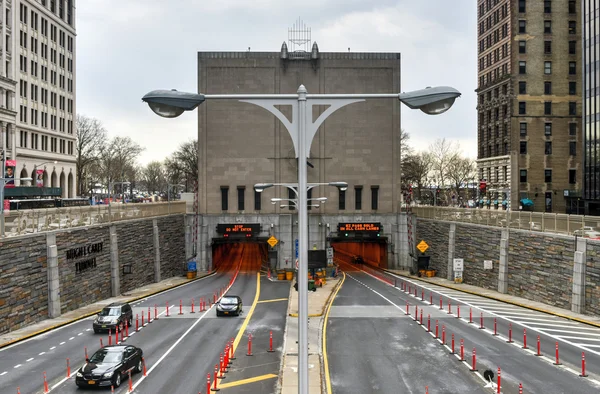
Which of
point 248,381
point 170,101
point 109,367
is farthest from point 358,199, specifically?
point 170,101

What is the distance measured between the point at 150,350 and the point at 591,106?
2585 inches

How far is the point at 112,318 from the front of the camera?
30.9 m

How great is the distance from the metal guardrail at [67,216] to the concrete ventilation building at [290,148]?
9.72 meters

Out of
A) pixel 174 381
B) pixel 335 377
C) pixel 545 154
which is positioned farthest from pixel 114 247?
pixel 545 154

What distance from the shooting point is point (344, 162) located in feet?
211

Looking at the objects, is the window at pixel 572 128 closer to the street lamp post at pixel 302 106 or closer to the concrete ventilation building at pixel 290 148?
the concrete ventilation building at pixel 290 148

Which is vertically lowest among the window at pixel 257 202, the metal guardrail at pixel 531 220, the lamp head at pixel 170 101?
the metal guardrail at pixel 531 220

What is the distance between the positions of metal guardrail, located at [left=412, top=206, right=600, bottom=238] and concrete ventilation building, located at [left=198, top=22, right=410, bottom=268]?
960 cm

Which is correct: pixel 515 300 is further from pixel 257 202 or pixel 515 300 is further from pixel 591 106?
pixel 591 106

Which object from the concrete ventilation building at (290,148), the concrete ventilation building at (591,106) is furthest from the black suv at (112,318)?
the concrete ventilation building at (591,106)

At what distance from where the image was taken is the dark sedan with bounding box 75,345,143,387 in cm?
2086

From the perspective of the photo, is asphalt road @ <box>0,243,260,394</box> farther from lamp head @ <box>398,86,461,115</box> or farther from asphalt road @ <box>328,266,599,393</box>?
lamp head @ <box>398,86,461,115</box>

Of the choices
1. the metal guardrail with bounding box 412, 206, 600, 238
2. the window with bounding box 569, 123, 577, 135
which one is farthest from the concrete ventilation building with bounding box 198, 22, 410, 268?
the window with bounding box 569, 123, 577, 135

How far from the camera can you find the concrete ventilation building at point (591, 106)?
226 feet
